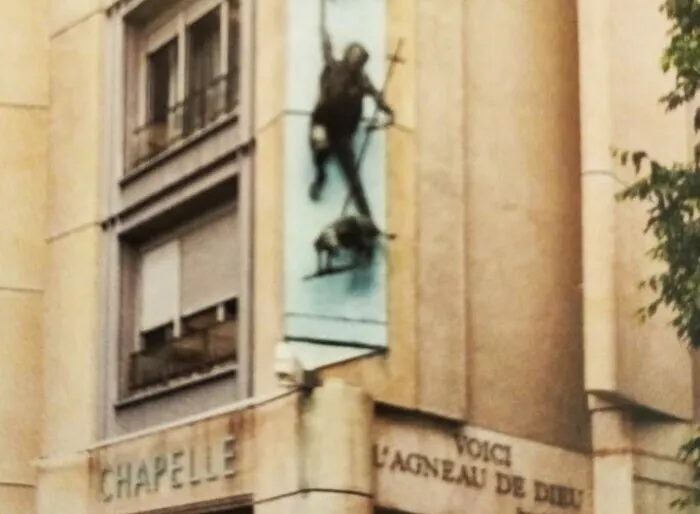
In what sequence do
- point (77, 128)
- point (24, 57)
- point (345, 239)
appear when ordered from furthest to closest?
point (24, 57), point (77, 128), point (345, 239)

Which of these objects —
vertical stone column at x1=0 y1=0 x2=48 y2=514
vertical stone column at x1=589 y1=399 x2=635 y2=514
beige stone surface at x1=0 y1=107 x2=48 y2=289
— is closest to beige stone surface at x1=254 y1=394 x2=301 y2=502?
vertical stone column at x1=589 y1=399 x2=635 y2=514

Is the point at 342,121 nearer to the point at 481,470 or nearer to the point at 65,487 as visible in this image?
the point at 481,470

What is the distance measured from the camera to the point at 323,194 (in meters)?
17.4

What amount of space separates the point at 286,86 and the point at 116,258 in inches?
144

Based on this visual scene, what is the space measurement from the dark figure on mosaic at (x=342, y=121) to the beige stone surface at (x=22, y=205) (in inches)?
214

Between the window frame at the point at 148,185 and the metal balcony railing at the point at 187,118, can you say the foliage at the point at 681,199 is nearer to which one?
the window frame at the point at 148,185

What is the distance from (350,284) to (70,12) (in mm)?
6386

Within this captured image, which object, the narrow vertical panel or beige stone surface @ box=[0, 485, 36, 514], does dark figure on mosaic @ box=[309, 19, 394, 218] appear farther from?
beige stone surface @ box=[0, 485, 36, 514]

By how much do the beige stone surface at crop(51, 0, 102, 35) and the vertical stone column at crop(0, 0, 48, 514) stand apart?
0.31m

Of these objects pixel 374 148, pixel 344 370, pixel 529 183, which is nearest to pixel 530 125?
pixel 529 183

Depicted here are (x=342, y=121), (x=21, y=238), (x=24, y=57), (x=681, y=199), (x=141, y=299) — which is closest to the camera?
(x=681, y=199)

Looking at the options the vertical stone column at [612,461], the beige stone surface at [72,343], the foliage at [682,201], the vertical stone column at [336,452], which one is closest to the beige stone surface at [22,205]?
the beige stone surface at [72,343]

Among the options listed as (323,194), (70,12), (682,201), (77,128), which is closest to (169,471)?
(323,194)

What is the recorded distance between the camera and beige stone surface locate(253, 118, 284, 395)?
17172mm
